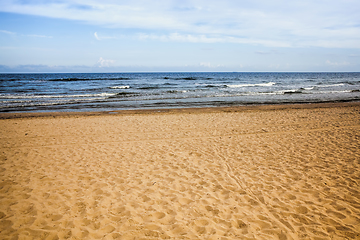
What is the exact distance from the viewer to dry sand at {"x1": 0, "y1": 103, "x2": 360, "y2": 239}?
3.84 meters

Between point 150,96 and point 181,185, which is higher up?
point 150,96

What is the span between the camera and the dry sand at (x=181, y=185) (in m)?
3.84

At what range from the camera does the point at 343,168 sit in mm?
6062

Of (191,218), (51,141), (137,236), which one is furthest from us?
(51,141)

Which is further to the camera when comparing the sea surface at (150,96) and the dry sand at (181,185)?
the sea surface at (150,96)

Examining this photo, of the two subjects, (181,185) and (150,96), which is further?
(150,96)

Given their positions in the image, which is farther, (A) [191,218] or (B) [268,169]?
(B) [268,169]

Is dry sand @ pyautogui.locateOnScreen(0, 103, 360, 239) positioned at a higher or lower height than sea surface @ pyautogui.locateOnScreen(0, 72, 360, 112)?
lower

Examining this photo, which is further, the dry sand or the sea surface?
the sea surface

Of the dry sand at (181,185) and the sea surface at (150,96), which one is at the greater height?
the sea surface at (150,96)

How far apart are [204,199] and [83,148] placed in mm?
5556

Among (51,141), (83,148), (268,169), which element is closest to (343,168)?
(268,169)

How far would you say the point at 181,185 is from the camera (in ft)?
17.3

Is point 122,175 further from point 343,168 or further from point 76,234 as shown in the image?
point 343,168
